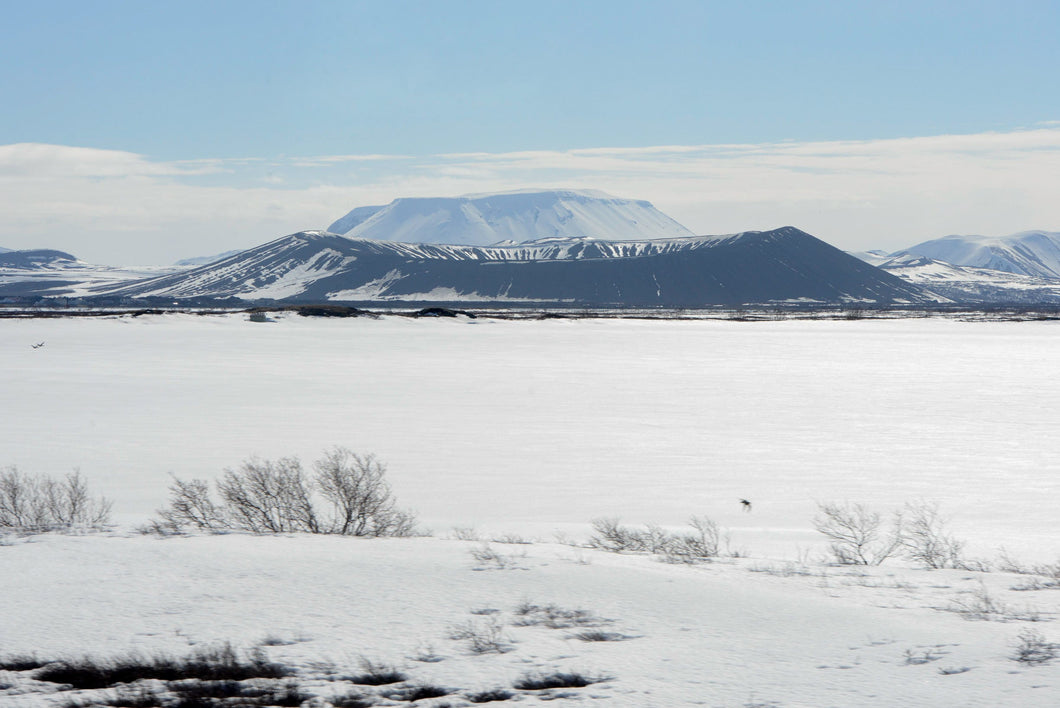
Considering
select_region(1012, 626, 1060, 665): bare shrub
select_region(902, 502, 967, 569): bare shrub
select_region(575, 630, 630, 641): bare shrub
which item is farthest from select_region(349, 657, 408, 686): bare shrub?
select_region(902, 502, 967, 569): bare shrub

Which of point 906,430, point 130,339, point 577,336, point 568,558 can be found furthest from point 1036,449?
point 130,339

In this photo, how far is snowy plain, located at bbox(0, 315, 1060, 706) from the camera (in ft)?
20.1

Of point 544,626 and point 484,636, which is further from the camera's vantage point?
point 544,626

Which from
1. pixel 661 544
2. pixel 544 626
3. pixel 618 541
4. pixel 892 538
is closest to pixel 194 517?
pixel 618 541

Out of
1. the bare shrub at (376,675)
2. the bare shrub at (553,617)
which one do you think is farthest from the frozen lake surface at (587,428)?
the bare shrub at (376,675)

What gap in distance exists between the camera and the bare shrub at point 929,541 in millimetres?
10844

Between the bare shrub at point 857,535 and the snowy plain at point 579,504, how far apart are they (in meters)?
0.46

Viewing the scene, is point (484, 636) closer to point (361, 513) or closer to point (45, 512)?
point (361, 513)

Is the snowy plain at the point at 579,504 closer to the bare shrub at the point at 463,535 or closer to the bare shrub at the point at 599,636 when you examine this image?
the bare shrub at the point at 599,636

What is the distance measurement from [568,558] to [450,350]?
157 feet

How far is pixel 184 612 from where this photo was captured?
7113 mm

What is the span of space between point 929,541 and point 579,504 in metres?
6.21

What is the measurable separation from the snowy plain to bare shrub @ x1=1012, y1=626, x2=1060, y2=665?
124 mm

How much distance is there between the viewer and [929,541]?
41.7ft
